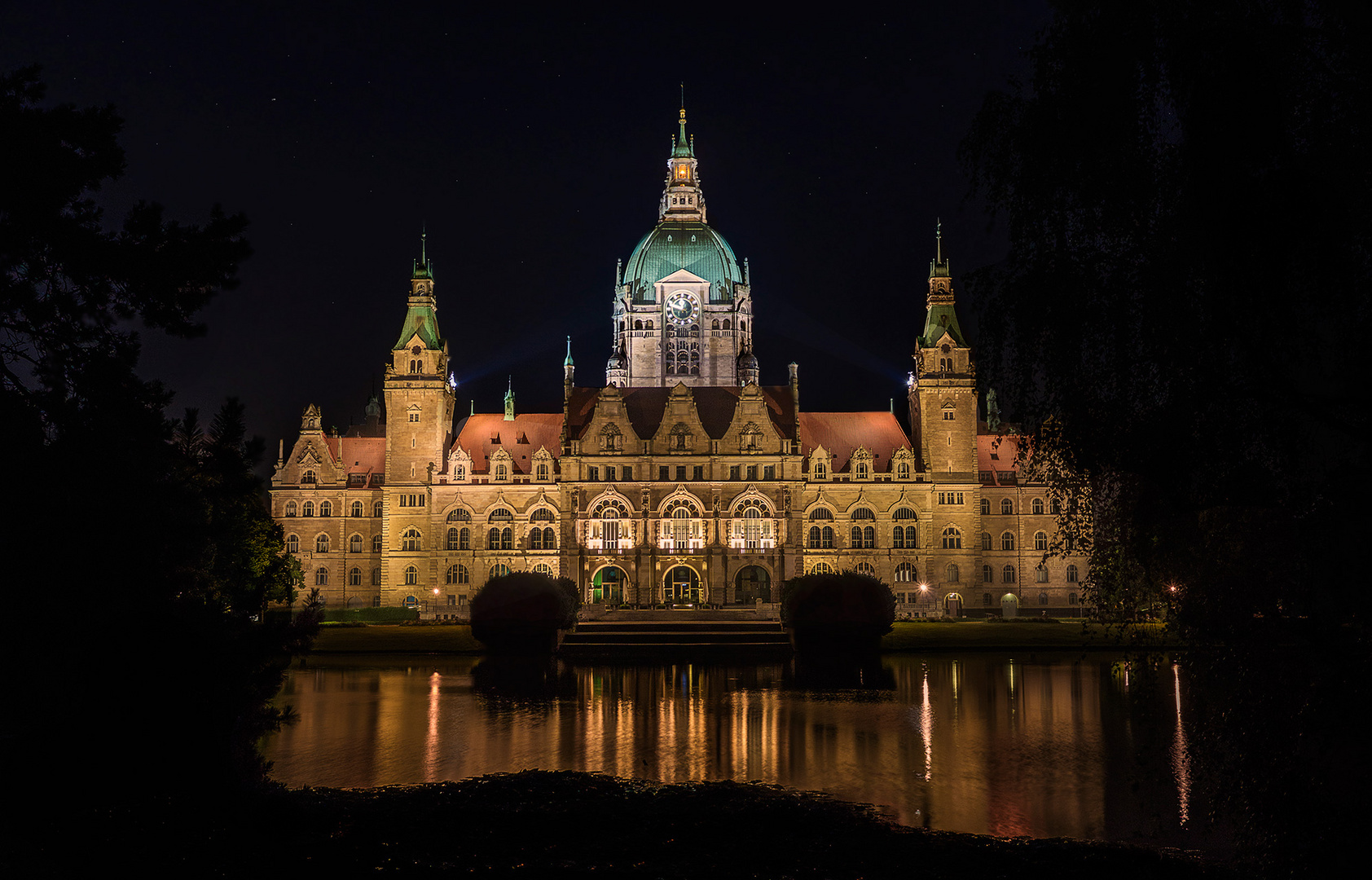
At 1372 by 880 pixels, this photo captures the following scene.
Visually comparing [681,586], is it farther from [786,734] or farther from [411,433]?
[786,734]

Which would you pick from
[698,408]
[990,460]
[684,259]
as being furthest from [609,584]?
[684,259]

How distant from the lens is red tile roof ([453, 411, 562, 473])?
8281cm

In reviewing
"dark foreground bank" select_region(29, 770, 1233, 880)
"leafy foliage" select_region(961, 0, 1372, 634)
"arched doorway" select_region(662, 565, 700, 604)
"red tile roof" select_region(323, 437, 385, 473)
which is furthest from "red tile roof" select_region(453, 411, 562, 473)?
"leafy foliage" select_region(961, 0, 1372, 634)

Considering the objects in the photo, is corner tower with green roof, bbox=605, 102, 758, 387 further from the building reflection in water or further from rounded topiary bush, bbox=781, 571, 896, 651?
the building reflection in water

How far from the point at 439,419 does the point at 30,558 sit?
69.6 metres

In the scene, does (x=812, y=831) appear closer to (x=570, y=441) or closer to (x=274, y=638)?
(x=274, y=638)

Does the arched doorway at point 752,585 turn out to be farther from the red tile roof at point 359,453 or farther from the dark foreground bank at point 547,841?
the dark foreground bank at point 547,841

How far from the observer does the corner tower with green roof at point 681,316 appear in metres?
108

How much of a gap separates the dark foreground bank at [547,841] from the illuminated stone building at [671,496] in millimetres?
54414

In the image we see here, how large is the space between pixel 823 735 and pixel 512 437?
196ft

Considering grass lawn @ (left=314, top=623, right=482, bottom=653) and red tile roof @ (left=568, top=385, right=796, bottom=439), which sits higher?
red tile roof @ (left=568, top=385, right=796, bottom=439)

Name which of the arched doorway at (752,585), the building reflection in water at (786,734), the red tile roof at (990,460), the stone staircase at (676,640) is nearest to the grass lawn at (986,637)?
the stone staircase at (676,640)

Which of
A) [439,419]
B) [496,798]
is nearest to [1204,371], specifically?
[496,798]

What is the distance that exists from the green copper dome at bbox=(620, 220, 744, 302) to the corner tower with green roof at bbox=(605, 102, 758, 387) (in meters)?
0.08
